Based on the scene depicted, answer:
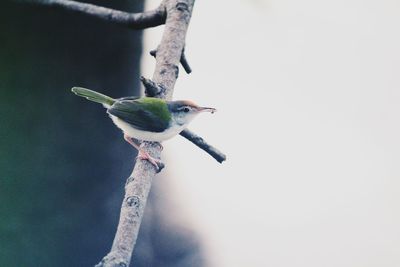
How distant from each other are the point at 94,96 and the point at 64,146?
0.14 m

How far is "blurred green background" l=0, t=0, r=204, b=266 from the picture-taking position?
800 millimetres

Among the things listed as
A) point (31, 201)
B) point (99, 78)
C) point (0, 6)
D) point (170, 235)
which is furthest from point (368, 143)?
point (0, 6)

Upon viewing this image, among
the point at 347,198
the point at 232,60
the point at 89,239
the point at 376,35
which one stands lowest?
the point at 89,239

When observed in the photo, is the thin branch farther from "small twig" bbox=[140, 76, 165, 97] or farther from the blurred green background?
"small twig" bbox=[140, 76, 165, 97]

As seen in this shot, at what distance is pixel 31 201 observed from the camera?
2.76 ft

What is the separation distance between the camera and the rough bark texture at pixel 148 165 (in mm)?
538

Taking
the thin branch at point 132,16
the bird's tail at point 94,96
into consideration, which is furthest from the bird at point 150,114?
the thin branch at point 132,16

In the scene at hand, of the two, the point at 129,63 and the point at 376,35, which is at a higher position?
the point at 376,35

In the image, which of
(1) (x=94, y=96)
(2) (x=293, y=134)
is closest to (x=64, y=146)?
(1) (x=94, y=96)

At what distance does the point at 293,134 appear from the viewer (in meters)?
0.88

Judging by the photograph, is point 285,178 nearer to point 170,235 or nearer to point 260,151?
point 260,151

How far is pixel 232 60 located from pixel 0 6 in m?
0.56

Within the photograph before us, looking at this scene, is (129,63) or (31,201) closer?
→ (31,201)

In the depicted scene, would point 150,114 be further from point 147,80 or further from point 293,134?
point 293,134
